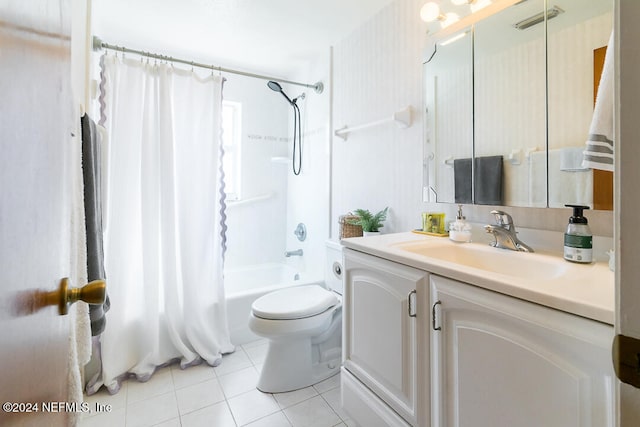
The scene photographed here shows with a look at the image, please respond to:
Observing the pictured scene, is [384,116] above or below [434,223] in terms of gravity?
above

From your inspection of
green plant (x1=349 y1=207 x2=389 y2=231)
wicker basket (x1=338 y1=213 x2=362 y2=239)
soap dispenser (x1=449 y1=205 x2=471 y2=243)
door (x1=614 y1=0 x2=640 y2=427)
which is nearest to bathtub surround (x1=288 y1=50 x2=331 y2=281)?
wicker basket (x1=338 y1=213 x2=362 y2=239)

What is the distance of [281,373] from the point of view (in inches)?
64.8

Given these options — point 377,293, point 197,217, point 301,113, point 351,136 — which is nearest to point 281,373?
point 377,293

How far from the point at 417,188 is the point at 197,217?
138 centimetres

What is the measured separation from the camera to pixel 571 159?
1035 millimetres

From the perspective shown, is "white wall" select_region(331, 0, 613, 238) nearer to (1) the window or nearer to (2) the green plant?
(2) the green plant

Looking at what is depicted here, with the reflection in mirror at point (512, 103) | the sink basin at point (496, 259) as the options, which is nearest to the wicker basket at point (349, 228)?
the sink basin at point (496, 259)

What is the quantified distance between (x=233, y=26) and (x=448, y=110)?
155 centimetres

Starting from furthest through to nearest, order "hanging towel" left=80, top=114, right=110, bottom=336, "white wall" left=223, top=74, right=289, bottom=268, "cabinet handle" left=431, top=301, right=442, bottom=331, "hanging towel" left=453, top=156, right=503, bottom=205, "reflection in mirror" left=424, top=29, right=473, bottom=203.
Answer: "white wall" left=223, top=74, right=289, bottom=268
"reflection in mirror" left=424, top=29, right=473, bottom=203
"hanging towel" left=453, top=156, right=503, bottom=205
"hanging towel" left=80, top=114, right=110, bottom=336
"cabinet handle" left=431, top=301, right=442, bottom=331

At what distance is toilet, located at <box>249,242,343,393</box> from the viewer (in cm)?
156

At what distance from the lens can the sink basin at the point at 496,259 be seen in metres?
0.96

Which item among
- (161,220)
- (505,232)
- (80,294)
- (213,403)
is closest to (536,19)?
(505,232)

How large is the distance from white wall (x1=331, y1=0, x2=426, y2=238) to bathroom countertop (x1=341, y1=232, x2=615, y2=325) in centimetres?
64

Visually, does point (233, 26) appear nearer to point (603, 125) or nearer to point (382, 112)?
point (382, 112)
